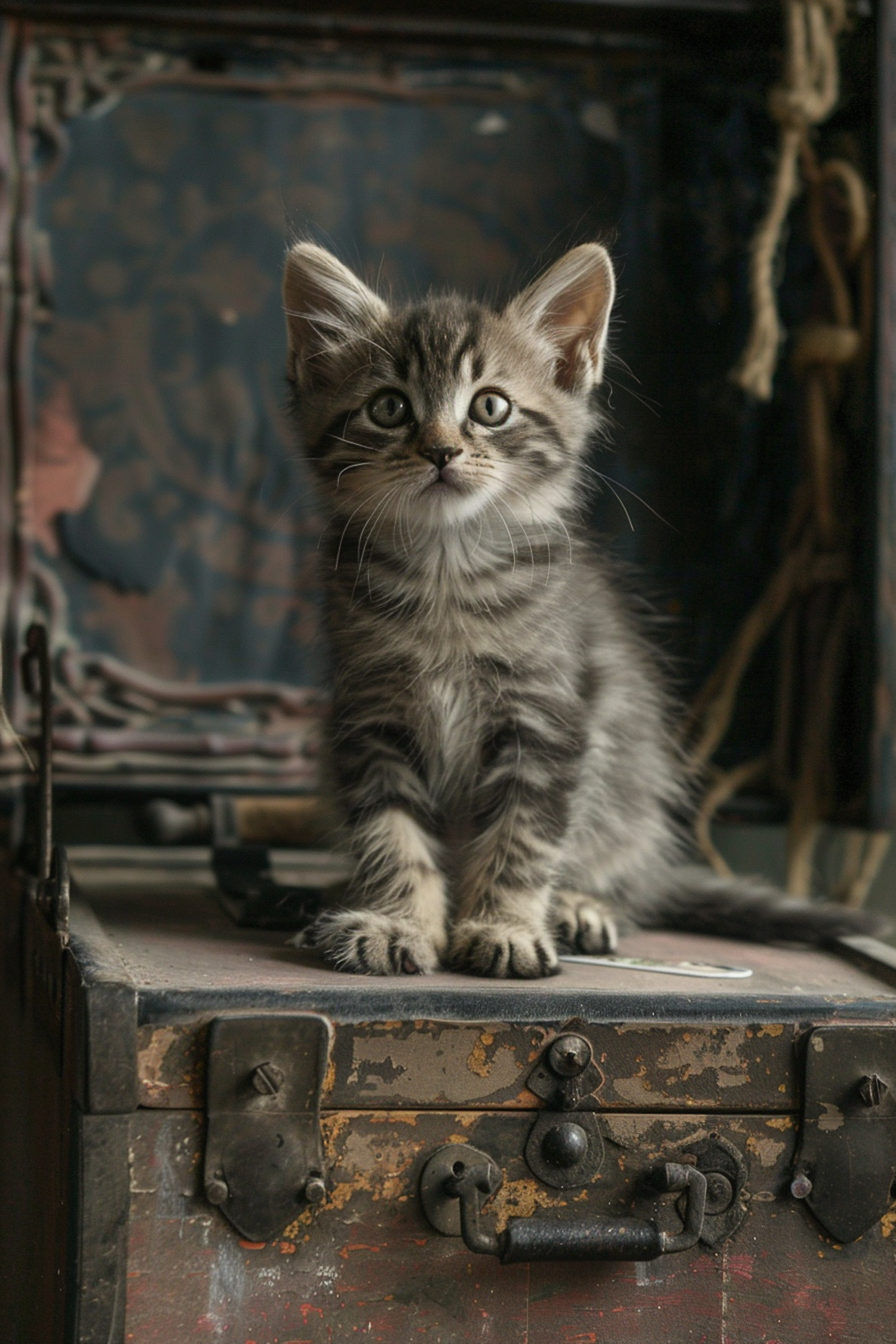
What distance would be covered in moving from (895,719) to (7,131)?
1397 millimetres

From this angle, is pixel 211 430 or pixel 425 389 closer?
pixel 425 389

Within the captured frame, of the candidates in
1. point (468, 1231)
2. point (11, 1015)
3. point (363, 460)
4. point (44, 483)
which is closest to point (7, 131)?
point (44, 483)

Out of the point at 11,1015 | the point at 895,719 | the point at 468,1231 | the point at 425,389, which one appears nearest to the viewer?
the point at 468,1231

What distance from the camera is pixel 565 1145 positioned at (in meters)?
0.93

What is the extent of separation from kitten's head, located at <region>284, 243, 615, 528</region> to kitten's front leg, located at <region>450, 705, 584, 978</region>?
0.21 meters

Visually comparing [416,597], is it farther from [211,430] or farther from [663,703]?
[211,430]

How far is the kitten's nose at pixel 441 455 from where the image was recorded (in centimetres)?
109

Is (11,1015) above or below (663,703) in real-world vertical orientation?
below

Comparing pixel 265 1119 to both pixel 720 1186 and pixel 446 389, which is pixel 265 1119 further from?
pixel 446 389

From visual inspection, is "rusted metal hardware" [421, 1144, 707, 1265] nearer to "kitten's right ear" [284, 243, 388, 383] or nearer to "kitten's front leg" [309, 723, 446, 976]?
"kitten's front leg" [309, 723, 446, 976]

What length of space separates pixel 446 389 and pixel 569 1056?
23.1 inches

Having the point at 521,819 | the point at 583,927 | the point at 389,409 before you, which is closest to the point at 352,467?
the point at 389,409

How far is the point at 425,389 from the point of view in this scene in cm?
114

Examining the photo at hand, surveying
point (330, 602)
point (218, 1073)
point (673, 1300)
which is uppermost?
point (330, 602)
